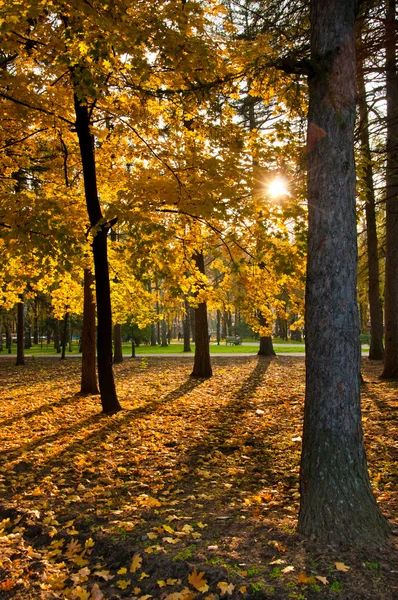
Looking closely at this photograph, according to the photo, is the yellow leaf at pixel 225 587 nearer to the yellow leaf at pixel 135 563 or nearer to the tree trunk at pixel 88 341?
the yellow leaf at pixel 135 563

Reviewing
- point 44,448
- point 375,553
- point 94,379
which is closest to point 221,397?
point 94,379

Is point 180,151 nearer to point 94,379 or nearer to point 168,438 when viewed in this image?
point 168,438

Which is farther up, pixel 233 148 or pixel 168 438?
pixel 233 148

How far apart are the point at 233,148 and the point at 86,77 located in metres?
2.64

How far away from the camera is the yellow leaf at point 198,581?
2.88 m

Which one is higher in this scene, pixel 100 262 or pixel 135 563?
pixel 100 262

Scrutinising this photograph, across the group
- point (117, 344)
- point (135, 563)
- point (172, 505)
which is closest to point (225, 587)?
point (135, 563)

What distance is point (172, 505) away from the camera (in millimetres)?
4383

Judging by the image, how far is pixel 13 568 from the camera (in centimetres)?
Result: 327

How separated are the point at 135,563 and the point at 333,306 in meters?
2.50

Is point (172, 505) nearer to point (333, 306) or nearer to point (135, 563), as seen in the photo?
point (135, 563)

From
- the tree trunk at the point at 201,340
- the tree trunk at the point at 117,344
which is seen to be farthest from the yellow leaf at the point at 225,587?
the tree trunk at the point at 117,344

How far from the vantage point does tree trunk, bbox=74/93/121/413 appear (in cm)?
802

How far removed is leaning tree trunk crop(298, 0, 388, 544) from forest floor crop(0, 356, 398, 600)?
0.36 meters
